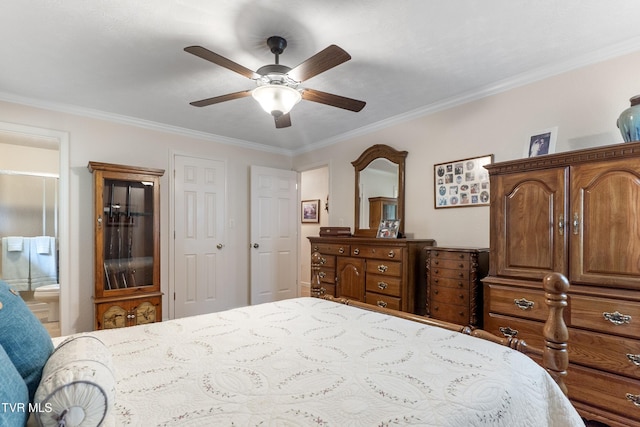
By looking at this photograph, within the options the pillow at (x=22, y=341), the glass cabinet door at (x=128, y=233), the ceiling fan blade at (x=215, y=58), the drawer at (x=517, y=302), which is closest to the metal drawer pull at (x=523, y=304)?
the drawer at (x=517, y=302)

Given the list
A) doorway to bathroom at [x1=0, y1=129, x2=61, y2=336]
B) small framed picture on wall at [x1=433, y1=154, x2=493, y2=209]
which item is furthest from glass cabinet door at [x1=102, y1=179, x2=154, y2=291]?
small framed picture on wall at [x1=433, y1=154, x2=493, y2=209]

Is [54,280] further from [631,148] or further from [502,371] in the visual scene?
[631,148]

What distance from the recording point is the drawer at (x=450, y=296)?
8.31ft

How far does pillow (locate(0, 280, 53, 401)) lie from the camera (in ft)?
2.72

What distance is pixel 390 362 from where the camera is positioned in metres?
1.14

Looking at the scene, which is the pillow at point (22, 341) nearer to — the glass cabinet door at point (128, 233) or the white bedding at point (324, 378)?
the white bedding at point (324, 378)

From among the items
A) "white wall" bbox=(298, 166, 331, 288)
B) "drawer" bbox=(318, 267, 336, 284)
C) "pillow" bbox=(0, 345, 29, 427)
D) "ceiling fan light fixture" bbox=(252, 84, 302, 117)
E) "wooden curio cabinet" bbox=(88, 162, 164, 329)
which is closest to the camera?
"pillow" bbox=(0, 345, 29, 427)

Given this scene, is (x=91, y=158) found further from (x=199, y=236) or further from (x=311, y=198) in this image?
(x=311, y=198)

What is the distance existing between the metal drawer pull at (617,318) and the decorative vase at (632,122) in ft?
3.19

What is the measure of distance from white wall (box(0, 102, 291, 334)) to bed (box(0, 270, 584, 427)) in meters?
2.36

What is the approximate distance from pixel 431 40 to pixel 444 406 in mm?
2064

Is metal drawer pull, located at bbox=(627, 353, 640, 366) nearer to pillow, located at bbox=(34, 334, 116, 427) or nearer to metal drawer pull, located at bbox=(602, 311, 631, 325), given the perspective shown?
metal drawer pull, located at bbox=(602, 311, 631, 325)

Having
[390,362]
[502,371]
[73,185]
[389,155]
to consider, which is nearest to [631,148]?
[502,371]

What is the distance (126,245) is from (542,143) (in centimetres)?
396
